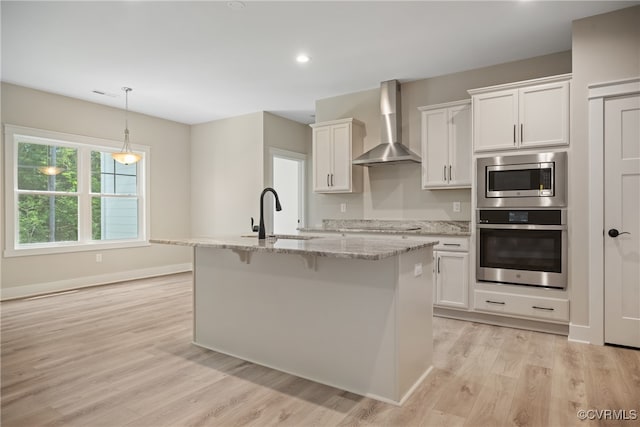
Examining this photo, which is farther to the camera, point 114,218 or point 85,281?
point 114,218

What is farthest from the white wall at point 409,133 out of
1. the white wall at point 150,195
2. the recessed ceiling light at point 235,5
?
the white wall at point 150,195

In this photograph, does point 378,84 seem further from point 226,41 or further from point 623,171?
point 623,171

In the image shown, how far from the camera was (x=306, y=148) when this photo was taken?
7016mm

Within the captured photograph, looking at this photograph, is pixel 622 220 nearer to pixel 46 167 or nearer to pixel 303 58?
pixel 303 58

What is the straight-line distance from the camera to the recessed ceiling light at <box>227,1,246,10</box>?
2925 mm

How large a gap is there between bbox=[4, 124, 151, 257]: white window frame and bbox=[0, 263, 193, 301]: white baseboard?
1.36 feet

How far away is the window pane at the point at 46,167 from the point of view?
4.90m

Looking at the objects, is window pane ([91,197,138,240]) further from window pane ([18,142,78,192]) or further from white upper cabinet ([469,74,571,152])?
white upper cabinet ([469,74,571,152])

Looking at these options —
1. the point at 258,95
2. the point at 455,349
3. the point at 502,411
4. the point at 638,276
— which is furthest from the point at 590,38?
the point at 258,95

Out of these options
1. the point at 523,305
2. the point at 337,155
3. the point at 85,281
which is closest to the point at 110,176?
the point at 85,281

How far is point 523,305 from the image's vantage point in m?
3.46

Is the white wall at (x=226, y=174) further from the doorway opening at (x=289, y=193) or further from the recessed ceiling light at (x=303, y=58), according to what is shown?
the recessed ceiling light at (x=303, y=58)

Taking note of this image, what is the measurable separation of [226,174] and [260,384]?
4645 mm

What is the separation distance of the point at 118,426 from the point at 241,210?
15.1ft
